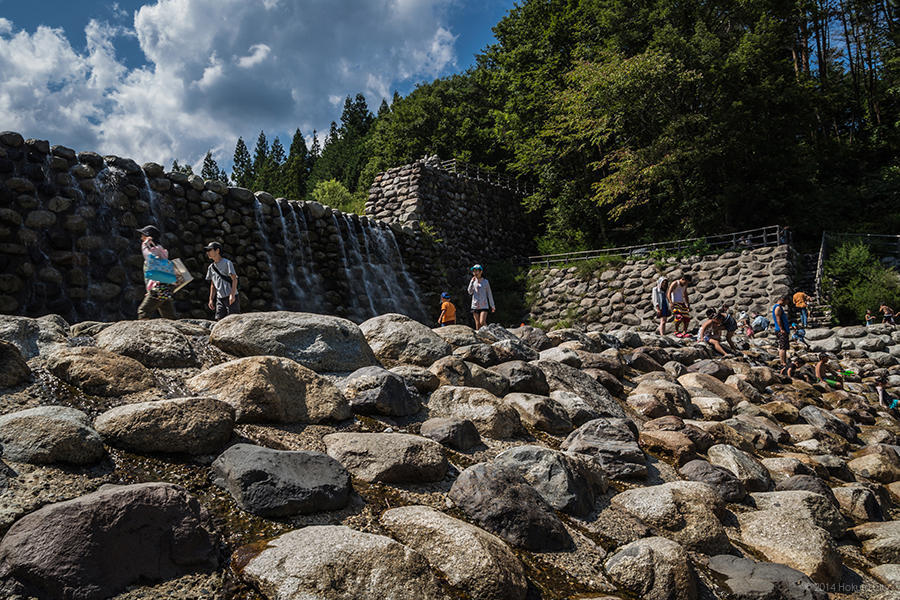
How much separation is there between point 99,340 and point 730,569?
3.86 metres

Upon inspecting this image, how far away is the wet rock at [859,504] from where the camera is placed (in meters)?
4.36

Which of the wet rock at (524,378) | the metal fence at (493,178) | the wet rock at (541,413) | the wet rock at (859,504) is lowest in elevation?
the wet rock at (859,504)

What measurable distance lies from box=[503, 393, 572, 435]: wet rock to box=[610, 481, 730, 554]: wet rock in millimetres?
862

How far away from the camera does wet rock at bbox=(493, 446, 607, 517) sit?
9.39 feet

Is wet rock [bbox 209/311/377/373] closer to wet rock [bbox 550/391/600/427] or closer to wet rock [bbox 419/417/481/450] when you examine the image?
wet rock [bbox 419/417/481/450]

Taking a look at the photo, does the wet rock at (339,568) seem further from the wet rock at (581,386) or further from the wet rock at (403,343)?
the wet rock at (581,386)

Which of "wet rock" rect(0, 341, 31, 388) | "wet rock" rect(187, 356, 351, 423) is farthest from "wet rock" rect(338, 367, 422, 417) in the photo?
"wet rock" rect(0, 341, 31, 388)

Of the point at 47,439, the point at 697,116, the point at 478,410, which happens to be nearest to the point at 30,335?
the point at 47,439

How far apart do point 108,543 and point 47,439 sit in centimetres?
62

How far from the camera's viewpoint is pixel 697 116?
59.1 feet

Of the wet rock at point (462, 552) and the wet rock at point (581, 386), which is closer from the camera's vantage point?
the wet rock at point (462, 552)

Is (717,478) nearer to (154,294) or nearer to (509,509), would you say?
(509,509)

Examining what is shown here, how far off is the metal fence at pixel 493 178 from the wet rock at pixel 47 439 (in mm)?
20663

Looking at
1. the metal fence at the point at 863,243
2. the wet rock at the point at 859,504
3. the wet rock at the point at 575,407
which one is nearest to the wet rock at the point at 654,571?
the wet rock at the point at 575,407
